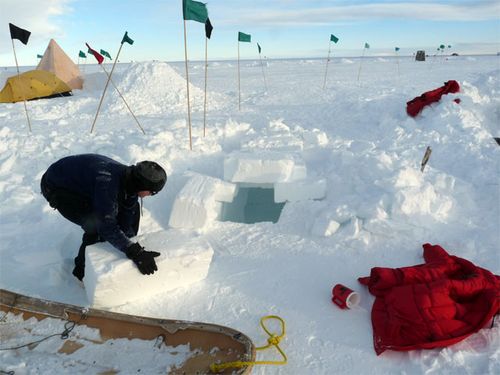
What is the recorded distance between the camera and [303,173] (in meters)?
4.72

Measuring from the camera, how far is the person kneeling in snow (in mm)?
2617

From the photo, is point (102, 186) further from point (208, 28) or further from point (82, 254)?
point (208, 28)

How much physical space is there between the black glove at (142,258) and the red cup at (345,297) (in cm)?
135

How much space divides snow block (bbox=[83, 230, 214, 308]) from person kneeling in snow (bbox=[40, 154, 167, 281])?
12 cm

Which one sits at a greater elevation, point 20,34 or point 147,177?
point 20,34

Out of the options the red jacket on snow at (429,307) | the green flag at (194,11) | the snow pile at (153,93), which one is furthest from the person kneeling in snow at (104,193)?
the snow pile at (153,93)

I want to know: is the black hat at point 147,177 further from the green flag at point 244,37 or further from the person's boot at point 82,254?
the green flag at point 244,37

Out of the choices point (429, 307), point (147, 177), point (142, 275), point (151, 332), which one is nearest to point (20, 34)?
point (147, 177)

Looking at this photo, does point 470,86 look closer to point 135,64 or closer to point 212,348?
point 212,348

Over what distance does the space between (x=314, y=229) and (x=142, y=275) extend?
1771 millimetres

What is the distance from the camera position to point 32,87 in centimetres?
1247

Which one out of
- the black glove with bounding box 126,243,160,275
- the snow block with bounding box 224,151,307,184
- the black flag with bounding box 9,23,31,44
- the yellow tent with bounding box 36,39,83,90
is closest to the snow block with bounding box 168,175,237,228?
the snow block with bounding box 224,151,307,184

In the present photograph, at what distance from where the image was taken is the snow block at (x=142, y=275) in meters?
2.71

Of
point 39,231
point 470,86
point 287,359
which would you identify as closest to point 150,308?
point 287,359
